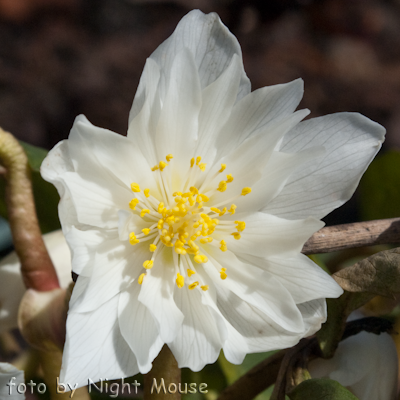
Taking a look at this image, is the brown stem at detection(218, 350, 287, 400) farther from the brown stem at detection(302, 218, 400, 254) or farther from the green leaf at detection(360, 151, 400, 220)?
the green leaf at detection(360, 151, 400, 220)

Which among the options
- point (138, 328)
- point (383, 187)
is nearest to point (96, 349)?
point (138, 328)

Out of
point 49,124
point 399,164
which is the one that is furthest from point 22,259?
point 49,124

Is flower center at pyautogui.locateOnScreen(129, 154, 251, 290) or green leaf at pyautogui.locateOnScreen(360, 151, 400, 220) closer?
flower center at pyautogui.locateOnScreen(129, 154, 251, 290)

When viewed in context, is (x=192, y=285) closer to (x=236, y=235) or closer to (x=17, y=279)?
(x=236, y=235)

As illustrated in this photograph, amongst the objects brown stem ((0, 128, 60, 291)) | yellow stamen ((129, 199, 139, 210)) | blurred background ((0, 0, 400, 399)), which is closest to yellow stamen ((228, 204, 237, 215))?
yellow stamen ((129, 199, 139, 210))

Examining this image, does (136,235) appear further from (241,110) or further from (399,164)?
(399,164)
